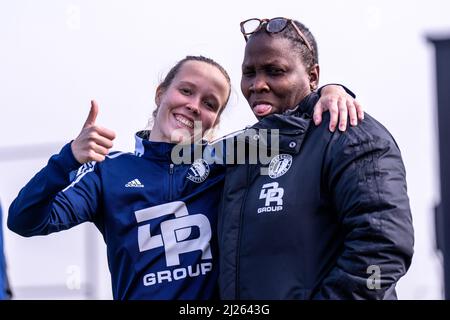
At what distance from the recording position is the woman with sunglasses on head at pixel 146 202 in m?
3.55

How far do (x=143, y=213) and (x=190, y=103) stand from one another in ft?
1.88

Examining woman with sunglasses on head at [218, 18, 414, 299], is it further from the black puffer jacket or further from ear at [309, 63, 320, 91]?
ear at [309, 63, 320, 91]

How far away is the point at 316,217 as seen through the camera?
321 centimetres

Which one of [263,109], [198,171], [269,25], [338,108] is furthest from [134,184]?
[338,108]

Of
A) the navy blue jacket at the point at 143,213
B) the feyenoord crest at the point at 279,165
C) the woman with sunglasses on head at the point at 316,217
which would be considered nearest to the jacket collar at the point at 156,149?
the navy blue jacket at the point at 143,213

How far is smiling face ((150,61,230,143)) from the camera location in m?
4.02

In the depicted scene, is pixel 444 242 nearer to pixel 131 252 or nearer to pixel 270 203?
pixel 270 203

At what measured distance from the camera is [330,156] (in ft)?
10.5

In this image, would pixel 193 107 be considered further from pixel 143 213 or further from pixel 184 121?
pixel 143 213

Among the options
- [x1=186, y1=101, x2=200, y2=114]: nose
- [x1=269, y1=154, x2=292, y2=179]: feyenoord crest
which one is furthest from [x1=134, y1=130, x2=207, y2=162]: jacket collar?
[x1=269, y1=154, x2=292, y2=179]: feyenoord crest

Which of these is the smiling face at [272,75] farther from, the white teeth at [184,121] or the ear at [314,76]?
the white teeth at [184,121]

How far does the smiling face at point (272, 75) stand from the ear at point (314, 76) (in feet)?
0.34

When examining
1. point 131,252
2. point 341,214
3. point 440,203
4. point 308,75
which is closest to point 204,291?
point 131,252
